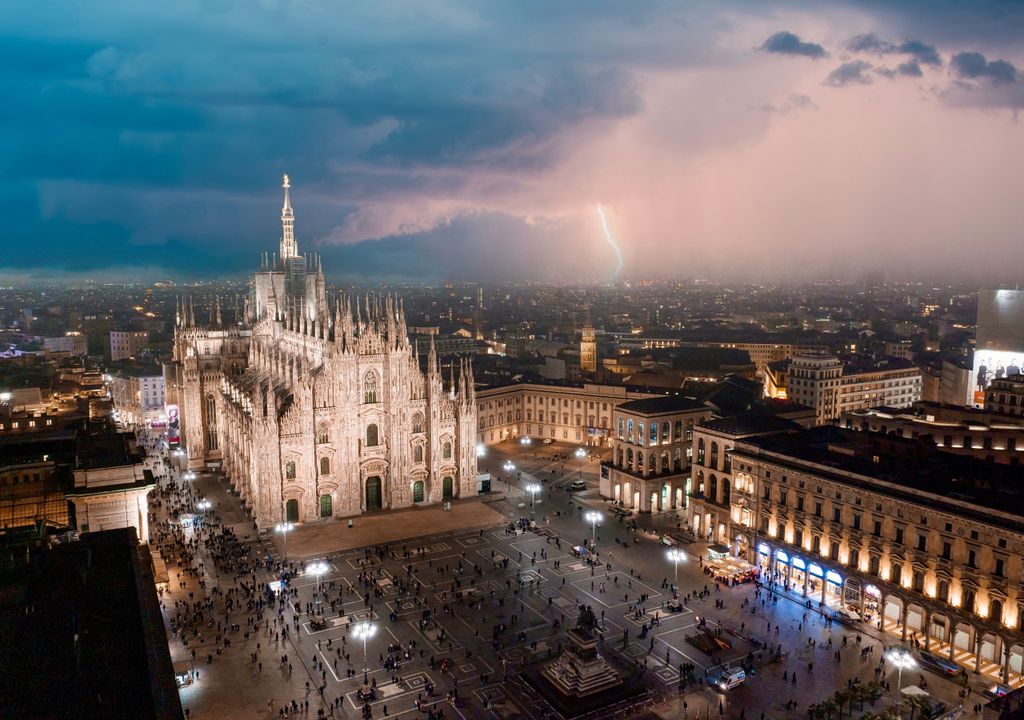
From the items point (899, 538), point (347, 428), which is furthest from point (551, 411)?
point (899, 538)

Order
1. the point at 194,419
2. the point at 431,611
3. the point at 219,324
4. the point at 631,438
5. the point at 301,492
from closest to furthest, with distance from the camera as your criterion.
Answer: the point at 431,611
the point at 301,492
the point at 631,438
the point at 194,419
the point at 219,324

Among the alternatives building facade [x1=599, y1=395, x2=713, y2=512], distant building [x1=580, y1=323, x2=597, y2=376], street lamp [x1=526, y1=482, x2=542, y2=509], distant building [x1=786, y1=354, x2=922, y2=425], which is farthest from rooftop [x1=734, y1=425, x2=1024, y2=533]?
distant building [x1=580, y1=323, x2=597, y2=376]

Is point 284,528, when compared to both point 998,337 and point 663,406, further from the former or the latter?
point 998,337

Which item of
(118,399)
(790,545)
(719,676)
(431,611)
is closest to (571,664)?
(719,676)

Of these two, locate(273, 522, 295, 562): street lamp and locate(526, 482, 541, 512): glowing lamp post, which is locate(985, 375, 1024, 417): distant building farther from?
locate(273, 522, 295, 562): street lamp

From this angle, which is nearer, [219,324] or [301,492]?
[301,492]

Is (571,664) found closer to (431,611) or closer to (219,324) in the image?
(431,611)
